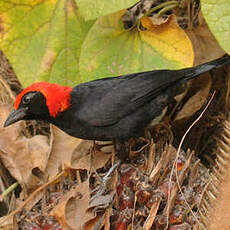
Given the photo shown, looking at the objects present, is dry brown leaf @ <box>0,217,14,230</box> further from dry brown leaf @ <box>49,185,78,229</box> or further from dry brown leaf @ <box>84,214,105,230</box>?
dry brown leaf @ <box>84,214,105,230</box>

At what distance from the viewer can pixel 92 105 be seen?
245cm

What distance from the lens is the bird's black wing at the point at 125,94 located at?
2.44 metres

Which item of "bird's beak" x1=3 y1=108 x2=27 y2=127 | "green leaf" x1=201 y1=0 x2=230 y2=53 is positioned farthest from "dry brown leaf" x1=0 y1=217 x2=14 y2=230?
"green leaf" x1=201 y1=0 x2=230 y2=53

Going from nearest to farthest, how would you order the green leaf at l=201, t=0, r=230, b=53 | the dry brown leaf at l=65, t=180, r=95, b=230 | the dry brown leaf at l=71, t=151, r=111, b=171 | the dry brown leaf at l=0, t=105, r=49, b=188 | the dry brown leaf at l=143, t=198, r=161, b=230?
1. the dry brown leaf at l=143, t=198, r=161, b=230
2. the dry brown leaf at l=65, t=180, r=95, b=230
3. the green leaf at l=201, t=0, r=230, b=53
4. the dry brown leaf at l=71, t=151, r=111, b=171
5. the dry brown leaf at l=0, t=105, r=49, b=188

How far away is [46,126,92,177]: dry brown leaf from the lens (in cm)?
230

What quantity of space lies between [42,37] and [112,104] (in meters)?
0.56

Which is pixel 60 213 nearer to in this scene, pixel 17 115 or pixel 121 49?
pixel 17 115

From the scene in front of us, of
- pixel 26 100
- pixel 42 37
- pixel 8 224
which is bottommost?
pixel 8 224

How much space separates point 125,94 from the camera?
247 cm

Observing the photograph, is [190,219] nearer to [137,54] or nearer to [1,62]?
[137,54]

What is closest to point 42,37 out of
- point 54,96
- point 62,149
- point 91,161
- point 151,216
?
point 54,96

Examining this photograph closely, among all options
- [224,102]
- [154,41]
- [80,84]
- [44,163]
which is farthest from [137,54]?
[44,163]

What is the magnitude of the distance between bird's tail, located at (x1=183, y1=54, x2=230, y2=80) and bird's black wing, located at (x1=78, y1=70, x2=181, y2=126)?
0.10m

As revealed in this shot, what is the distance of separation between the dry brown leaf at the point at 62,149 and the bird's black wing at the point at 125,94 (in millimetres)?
180
